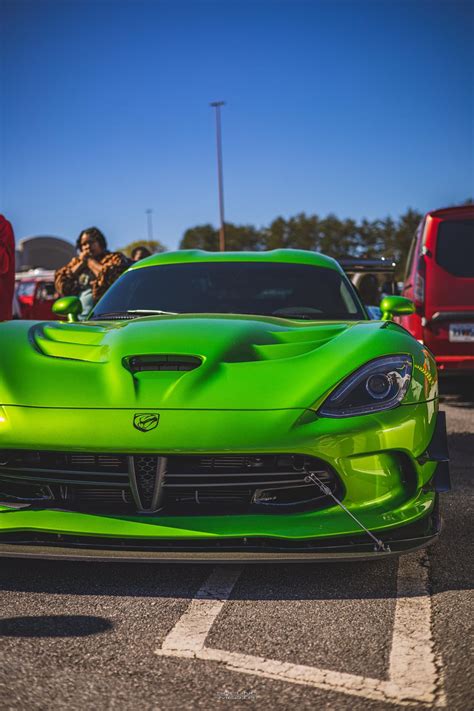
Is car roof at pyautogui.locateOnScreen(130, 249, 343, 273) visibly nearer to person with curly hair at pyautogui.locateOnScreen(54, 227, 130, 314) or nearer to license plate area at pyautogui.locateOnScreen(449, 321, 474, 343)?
person with curly hair at pyautogui.locateOnScreen(54, 227, 130, 314)

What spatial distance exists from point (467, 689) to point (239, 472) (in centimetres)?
109

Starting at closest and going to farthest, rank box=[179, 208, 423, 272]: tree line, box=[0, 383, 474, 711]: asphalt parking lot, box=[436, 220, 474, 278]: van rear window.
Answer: box=[0, 383, 474, 711]: asphalt parking lot → box=[436, 220, 474, 278]: van rear window → box=[179, 208, 423, 272]: tree line

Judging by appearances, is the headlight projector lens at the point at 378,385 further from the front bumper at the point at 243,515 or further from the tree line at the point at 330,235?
the tree line at the point at 330,235

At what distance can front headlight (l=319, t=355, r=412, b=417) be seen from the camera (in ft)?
10.3

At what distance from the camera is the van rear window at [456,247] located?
8656 mm

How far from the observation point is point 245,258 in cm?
527

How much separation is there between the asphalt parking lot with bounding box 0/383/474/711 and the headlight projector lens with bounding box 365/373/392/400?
652 mm

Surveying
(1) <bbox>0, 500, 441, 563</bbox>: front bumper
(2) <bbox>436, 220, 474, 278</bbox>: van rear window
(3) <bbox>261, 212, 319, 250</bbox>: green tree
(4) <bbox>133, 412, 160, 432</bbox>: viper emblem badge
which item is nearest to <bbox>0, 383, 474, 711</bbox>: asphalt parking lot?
(1) <bbox>0, 500, 441, 563</bbox>: front bumper

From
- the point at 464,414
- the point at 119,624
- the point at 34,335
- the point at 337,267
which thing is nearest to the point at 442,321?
the point at 464,414

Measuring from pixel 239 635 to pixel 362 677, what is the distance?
447mm

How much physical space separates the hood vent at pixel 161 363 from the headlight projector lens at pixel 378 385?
634 mm

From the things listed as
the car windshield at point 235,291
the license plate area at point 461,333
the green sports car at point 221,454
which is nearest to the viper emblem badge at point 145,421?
the green sports car at point 221,454

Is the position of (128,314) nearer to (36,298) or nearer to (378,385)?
(378,385)

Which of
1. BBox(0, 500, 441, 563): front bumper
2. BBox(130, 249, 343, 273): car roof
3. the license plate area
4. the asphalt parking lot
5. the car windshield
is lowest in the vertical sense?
the license plate area
